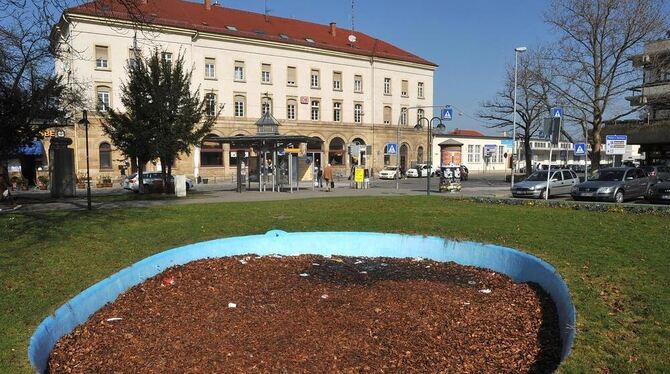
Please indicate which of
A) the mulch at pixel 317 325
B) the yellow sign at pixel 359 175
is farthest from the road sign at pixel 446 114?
the mulch at pixel 317 325

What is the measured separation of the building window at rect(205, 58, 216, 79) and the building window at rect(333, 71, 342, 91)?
15.7 metres

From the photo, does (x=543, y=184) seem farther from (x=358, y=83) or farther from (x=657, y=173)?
(x=358, y=83)

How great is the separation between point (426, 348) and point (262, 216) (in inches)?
424

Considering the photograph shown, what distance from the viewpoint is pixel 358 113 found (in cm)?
6788

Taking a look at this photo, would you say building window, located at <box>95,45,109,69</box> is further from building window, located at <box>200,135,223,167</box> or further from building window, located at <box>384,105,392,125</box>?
building window, located at <box>384,105,392,125</box>

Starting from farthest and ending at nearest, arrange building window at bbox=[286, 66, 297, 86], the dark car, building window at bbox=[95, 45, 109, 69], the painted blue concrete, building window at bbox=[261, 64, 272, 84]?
building window at bbox=[286, 66, 297, 86] < building window at bbox=[261, 64, 272, 84] < building window at bbox=[95, 45, 109, 69] < the dark car < the painted blue concrete

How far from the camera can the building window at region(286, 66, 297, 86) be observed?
202ft

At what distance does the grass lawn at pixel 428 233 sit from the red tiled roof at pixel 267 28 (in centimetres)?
4044

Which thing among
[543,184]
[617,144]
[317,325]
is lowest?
[317,325]

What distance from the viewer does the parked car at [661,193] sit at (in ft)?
70.7

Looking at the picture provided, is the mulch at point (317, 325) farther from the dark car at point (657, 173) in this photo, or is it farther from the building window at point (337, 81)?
the building window at point (337, 81)

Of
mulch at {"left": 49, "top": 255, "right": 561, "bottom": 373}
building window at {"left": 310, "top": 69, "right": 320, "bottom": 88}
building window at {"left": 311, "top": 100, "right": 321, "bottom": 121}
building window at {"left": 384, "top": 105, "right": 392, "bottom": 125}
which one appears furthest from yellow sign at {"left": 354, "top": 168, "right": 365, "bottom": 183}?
building window at {"left": 384, "top": 105, "right": 392, "bottom": 125}

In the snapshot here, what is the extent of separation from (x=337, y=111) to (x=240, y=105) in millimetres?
13345

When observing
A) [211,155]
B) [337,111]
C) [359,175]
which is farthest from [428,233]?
[337,111]
